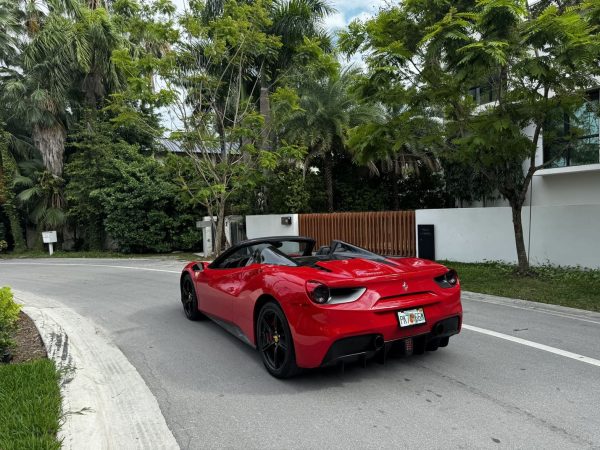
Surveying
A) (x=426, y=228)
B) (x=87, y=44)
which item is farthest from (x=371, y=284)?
(x=87, y=44)

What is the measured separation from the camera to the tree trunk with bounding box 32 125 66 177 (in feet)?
75.8

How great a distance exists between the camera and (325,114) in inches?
707

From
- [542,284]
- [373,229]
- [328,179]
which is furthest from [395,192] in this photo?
[542,284]

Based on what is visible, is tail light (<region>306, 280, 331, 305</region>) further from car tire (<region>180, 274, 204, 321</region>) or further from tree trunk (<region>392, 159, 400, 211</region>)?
tree trunk (<region>392, 159, 400, 211</region>)

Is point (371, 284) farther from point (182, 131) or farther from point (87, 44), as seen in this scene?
point (87, 44)

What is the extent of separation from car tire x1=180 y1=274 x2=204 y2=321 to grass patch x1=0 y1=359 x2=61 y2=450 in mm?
2319

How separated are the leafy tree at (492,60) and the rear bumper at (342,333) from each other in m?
4.80

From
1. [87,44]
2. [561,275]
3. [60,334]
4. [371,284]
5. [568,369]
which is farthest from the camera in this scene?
[87,44]

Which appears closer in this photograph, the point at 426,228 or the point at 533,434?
the point at 533,434

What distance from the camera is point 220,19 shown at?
14219mm

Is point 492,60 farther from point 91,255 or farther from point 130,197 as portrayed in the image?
point 91,255

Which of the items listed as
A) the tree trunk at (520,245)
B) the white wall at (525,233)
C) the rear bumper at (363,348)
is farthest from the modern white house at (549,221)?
the rear bumper at (363,348)

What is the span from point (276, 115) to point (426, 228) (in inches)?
255

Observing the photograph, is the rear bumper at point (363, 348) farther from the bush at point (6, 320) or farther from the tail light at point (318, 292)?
the bush at point (6, 320)
